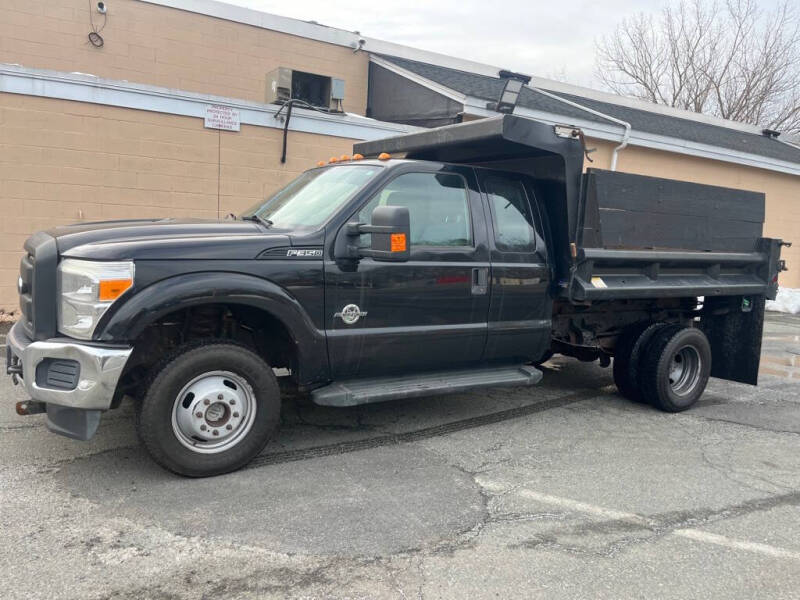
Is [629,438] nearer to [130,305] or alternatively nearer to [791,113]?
[130,305]

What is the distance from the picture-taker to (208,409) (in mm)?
4051

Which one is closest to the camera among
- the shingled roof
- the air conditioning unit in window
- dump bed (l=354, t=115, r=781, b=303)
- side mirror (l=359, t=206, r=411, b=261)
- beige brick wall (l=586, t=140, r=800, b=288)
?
side mirror (l=359, t=206, r=411, b=261)

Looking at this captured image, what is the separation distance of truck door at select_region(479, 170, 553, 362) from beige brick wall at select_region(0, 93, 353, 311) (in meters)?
5.31

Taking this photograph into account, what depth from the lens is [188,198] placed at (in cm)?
928

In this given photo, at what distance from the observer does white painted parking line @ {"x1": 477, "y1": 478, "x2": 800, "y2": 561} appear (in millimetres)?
3520

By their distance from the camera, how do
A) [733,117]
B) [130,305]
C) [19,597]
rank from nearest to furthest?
[19,597]
[130,305]
[733,117]

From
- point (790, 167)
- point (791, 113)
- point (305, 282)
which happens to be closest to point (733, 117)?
point (791, 113)

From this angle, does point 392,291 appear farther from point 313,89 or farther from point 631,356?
point 313,89

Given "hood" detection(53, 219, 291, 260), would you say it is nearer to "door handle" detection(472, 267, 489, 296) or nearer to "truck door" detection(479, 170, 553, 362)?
"door handle" detection(472, 267, 489, 296)

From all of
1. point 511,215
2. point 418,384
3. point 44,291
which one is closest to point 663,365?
point 511,215

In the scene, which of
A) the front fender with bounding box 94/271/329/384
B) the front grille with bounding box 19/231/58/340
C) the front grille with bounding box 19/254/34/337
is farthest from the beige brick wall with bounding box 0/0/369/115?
the front fender with bounding box 94/271/329/384

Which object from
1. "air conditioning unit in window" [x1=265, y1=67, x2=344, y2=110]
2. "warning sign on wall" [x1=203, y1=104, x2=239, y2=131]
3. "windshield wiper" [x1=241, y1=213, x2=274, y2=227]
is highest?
"air conditioning unit in window" [x1=265, y1=67, x2=344, y2=110]

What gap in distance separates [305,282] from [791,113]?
3050 cm

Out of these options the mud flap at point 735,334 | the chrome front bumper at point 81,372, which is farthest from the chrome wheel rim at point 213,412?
the mud flap at point 735,334
